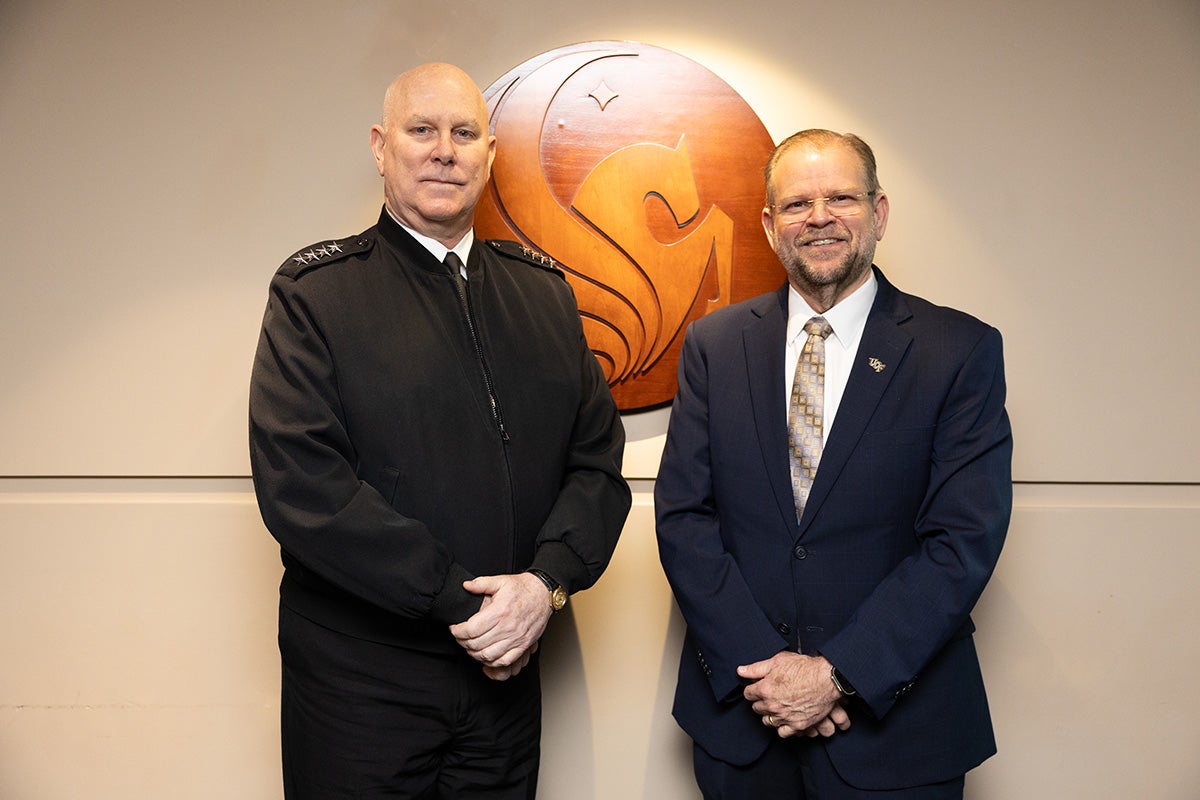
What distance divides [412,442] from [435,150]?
61 centimetres

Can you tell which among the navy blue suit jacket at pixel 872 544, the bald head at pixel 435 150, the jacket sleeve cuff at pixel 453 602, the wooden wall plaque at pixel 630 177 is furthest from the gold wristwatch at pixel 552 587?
the wooden wall plaque at pixel 630 177

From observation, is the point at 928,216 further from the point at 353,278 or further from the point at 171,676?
the point at 171,676

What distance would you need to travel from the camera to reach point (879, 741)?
5.85ft

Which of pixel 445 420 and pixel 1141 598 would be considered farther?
pixel 1141 598

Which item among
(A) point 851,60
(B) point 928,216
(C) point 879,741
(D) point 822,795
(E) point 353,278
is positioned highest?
(A) point 851,60

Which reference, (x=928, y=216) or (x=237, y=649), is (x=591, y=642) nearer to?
(x=237, y=649)

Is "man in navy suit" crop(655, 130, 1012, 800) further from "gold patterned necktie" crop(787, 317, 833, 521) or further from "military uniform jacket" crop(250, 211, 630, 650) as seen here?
"military uniform jacket" crop(250, 211, 630, 650)

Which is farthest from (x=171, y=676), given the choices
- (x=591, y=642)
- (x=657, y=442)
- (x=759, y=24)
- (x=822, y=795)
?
(x=759, y=24)

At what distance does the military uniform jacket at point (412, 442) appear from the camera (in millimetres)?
1700

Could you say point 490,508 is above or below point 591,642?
above

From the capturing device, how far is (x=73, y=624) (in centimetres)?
256

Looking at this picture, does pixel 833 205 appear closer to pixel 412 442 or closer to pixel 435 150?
pixel 435 150

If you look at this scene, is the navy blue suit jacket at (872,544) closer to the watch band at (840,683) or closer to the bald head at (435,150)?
the watch band at (840,683)

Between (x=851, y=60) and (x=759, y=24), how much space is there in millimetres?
269
